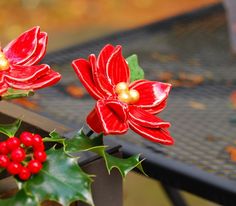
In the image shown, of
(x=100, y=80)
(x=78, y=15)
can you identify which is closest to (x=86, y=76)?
(x=100, y=80)

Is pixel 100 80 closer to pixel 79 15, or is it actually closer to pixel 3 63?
pixel 3 63

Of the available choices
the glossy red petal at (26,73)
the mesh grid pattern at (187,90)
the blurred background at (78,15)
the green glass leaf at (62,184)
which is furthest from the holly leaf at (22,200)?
the blurred background at (78,15)

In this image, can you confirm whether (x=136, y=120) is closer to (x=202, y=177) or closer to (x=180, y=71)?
(x=202, y=177)

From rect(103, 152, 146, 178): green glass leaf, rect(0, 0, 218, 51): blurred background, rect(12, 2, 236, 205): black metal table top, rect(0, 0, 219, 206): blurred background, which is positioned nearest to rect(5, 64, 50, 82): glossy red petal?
rect(103, 152, 146, 178): green glass leaf

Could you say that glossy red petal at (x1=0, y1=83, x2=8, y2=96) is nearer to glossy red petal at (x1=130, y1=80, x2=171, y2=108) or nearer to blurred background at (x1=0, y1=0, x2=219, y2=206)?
glossy red petal at (x1=130, y1=80, x2=171, y2=108)

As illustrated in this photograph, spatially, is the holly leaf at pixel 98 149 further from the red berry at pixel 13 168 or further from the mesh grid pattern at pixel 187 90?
the mesh grid pattern at pixel 187 90

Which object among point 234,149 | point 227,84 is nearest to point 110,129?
point 234,149
